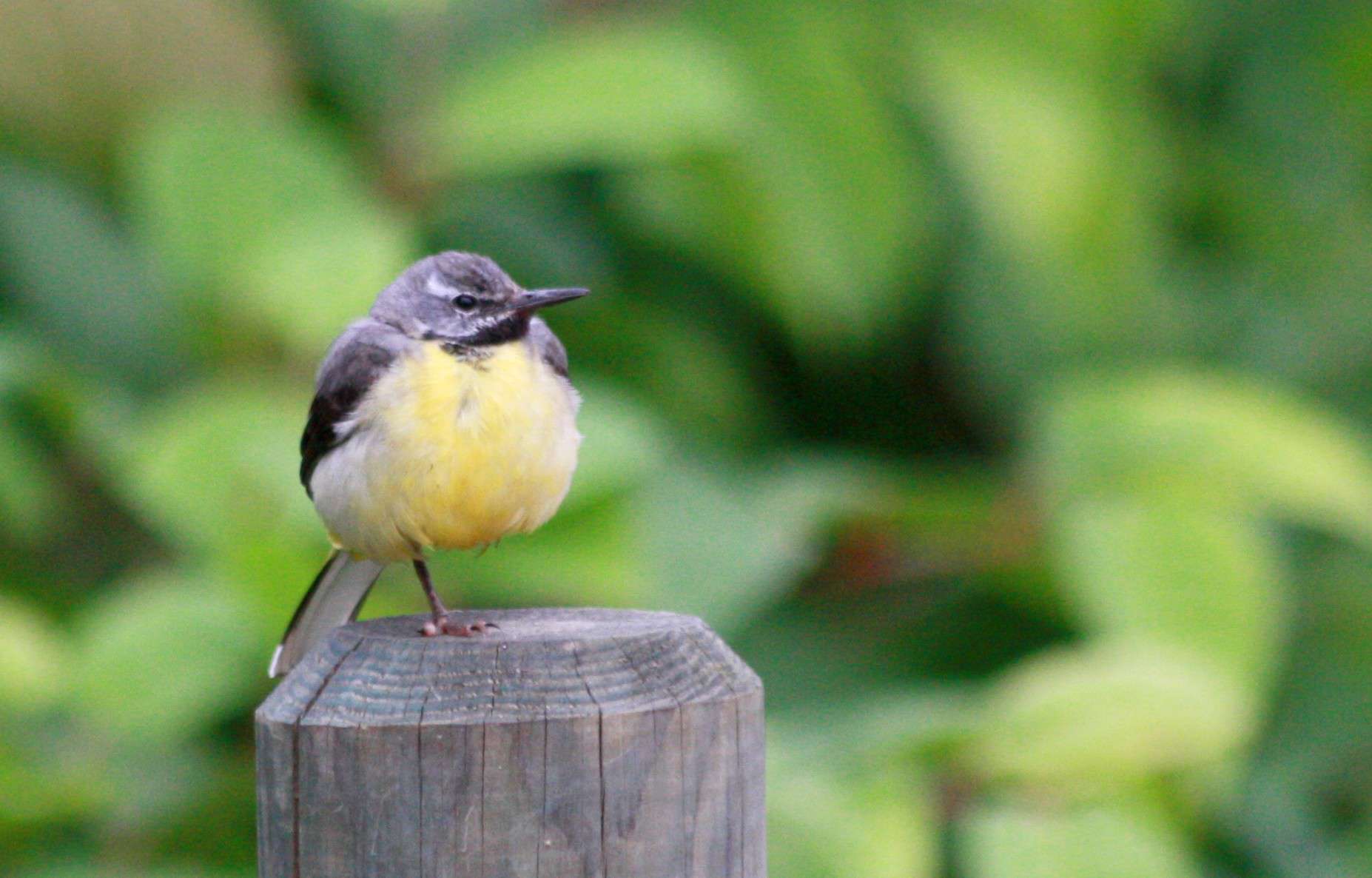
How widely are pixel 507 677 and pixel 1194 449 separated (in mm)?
3940

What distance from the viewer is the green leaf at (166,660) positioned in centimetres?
470

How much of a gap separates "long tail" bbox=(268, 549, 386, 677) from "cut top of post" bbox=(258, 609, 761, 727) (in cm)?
91

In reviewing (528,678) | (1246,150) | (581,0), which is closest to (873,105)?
(581,0)

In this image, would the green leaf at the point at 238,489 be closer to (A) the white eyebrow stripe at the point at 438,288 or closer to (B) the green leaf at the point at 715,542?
(B) the green leaf at the point at 715,542

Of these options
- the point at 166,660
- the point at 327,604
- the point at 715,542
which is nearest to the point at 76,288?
the point at 166,660

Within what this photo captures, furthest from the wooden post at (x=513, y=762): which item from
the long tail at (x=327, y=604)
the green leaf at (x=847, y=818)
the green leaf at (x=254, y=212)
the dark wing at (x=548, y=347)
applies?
the green leaf at (x=254, y=212)

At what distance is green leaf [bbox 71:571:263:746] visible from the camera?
4.70 meters

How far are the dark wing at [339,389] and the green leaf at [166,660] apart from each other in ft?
A: 4.78

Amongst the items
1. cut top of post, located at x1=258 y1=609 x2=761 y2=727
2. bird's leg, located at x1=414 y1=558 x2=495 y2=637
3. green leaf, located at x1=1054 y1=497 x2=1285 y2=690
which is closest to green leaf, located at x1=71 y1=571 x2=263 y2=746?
bird's leg, located at x1=414 y1=558 x2=495 y2=637

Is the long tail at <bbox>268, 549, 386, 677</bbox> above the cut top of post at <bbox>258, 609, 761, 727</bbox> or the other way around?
the other way around

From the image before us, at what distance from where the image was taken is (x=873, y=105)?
6246mm

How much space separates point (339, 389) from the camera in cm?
345

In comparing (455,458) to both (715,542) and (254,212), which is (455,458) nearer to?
(715,542)

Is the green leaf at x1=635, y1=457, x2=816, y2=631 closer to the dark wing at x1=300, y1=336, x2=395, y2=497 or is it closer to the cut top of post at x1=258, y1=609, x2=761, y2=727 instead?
the dark wing at x1=300, y1=336, x2=395, y2=497
